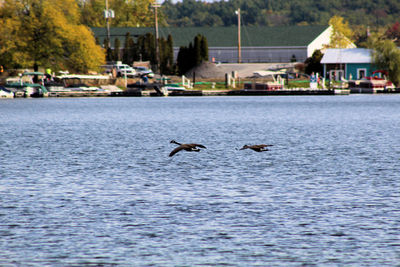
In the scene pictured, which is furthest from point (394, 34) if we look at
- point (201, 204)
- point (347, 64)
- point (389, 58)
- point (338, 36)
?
point (201, 204)

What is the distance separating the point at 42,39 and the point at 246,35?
50.7 m

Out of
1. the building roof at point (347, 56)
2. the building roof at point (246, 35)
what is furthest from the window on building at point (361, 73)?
the building roof at point (246, 35)

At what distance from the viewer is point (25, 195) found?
64.8 ft

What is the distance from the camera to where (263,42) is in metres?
134

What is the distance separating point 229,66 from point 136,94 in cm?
2778

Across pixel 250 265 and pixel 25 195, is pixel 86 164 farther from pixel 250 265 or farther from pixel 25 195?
pixel 250 265

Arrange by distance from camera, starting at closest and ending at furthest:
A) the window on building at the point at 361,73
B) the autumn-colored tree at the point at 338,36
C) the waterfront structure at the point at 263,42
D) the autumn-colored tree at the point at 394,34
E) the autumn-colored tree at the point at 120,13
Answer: the window on building at the point at 361,73 < the waterfront structure at the point at 263,42 < the autumn-colored tree at the point at 338,36 < the autumn-colored tree at the point at 394,34 < the autumn-colored tree at the point at 120,13

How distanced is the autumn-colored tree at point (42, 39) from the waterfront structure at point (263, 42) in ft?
88.1

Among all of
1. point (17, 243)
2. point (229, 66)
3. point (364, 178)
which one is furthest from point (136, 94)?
point (17, 243)

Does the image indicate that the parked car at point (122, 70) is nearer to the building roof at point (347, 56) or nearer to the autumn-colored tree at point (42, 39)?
the autumn-colored tree at point (42, 39)

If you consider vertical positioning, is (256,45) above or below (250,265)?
above

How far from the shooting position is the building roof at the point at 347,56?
112 metres

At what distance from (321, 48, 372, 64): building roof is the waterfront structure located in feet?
45.2

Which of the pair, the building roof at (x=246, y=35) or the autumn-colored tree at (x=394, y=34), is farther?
the autumn-colored tree at (x=394, y=34)
